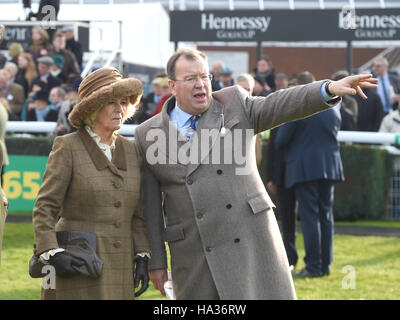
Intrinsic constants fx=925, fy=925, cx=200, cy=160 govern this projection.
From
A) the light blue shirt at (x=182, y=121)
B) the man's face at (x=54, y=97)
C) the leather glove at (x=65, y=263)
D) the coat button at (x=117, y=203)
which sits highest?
the man's face at (x=54, y=97)

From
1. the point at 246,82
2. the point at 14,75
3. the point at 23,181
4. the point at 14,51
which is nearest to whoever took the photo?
the point at 246,82

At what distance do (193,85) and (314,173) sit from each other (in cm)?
443

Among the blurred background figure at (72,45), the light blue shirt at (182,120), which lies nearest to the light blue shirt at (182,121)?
the light blue shirt at (182,120)

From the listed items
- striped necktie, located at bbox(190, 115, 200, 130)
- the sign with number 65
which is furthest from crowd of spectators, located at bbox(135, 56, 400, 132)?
striped necktie, located at bbox(190, 115, 200, 130)

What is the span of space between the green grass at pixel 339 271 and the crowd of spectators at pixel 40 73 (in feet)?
7.18

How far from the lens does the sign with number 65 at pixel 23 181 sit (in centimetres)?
1252

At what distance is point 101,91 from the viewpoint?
488cm

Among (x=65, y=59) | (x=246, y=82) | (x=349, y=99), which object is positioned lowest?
(x=349, y=99)

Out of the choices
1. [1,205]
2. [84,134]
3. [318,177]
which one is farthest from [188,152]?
[318,177]

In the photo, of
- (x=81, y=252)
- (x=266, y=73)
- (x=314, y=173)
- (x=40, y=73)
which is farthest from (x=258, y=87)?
(x=81, y=252)

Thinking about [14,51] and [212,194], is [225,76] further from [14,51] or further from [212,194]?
[212,194]

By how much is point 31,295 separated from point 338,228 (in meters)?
5.19

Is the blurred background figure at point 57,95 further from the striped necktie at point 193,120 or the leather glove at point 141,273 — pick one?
the leather glove at point 141,273

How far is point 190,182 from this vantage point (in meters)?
5.00
